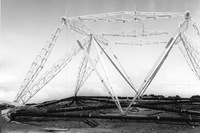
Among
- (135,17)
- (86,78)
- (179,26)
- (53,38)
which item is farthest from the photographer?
(86,78)

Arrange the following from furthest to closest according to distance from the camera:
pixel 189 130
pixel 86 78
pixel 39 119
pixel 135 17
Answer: pixel 86 78 < pixel 39 119 < pixel 135 17 < pixel 189 130

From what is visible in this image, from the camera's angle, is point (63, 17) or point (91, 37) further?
point (91, 37)

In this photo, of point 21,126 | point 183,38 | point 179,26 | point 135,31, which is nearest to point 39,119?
point 21,126

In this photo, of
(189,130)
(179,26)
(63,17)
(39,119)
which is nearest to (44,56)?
(63,17)

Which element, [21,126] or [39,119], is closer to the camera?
[21,126]

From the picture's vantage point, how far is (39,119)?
20.4 m

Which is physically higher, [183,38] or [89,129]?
[183,38]

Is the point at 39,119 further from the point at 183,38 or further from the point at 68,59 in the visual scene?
the point at 183,38

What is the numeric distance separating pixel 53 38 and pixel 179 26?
12194 millimetres

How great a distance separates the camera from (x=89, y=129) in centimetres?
1620

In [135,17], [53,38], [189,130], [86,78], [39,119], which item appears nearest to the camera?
[189,130]

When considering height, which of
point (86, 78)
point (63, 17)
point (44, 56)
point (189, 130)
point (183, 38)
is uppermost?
point (63, 17)

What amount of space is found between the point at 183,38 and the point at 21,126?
1822 centimetres

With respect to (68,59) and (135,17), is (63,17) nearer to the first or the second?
(68,59)
